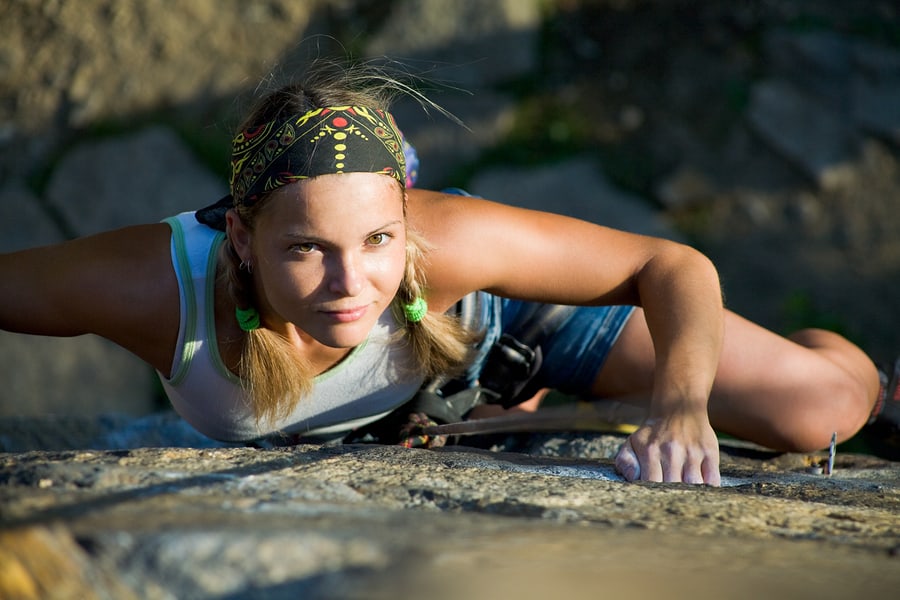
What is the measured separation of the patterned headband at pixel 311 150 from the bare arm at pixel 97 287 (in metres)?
0.21

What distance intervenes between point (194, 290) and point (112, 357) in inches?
73.3

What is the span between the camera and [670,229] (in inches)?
127

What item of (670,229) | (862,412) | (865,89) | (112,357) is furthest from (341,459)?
(865,89)

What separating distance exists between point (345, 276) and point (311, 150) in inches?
8.4

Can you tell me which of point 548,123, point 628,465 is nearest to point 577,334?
point 628,465

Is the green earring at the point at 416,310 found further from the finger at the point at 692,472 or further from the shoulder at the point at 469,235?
the finger at the point at 692,472

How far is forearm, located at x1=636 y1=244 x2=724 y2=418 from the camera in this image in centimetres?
167

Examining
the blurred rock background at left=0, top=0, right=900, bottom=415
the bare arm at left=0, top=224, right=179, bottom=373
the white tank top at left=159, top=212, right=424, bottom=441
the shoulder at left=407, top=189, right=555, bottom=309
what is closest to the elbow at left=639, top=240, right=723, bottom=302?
the shoulder at left=407, top=189, right=555, bottom=309

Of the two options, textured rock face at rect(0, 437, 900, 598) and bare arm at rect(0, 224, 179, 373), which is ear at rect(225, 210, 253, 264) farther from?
textured rock face at rect(0, 437, 900, 598)

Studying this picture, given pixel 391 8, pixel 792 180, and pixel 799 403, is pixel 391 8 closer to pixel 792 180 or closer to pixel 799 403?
pixel 792 180

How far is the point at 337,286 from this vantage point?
1564 mm

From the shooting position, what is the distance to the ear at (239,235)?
66.5 inches

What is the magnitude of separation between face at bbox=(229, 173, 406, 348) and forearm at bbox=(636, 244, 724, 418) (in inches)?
19.4

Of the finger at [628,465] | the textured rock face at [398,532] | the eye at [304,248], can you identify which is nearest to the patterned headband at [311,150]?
the eye at [304,248]
